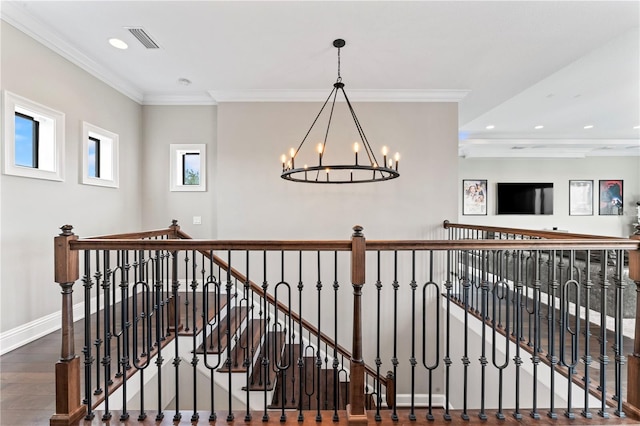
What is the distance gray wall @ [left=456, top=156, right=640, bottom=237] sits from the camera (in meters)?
7.95

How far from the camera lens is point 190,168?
455 cm

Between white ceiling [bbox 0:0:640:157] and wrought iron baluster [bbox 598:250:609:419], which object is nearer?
wrought iron baluster [bbox 598:250:609:419]

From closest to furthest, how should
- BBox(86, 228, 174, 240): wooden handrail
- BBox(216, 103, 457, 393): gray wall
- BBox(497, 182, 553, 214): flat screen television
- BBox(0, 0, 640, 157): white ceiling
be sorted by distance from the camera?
1. BBox(86, 228, 174, 240): wooden handrail
2. BBox(0, 0, 640, 157): white ceiling
3. BBox(216, 103, 457, 393): gray wall
4. BBox(497, 182, 553, 214): flat screen television

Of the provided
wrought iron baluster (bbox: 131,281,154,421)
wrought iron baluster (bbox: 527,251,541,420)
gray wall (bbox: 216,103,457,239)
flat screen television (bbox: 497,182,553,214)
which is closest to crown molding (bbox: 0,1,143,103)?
gray wall (bbox: 216,103,457,239)

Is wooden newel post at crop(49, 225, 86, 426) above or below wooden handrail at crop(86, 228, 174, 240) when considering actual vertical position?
below

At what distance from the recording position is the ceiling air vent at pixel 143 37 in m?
2.77

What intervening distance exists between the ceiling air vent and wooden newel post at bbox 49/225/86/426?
2084 millimetres

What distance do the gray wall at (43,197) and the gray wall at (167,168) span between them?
543 millimetres

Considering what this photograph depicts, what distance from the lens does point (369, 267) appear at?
4285mm

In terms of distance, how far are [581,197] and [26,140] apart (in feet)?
36.3

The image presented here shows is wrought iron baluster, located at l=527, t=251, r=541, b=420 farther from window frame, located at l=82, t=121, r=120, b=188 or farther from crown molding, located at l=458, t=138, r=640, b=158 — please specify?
crown molding, located at l=458, t=138, r=640, b=158

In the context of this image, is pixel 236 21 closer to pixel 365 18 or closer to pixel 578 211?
pixel 365 18

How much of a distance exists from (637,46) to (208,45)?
14.5ft

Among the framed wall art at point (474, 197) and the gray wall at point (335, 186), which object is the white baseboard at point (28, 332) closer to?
the gray wall at point (335, 186)
